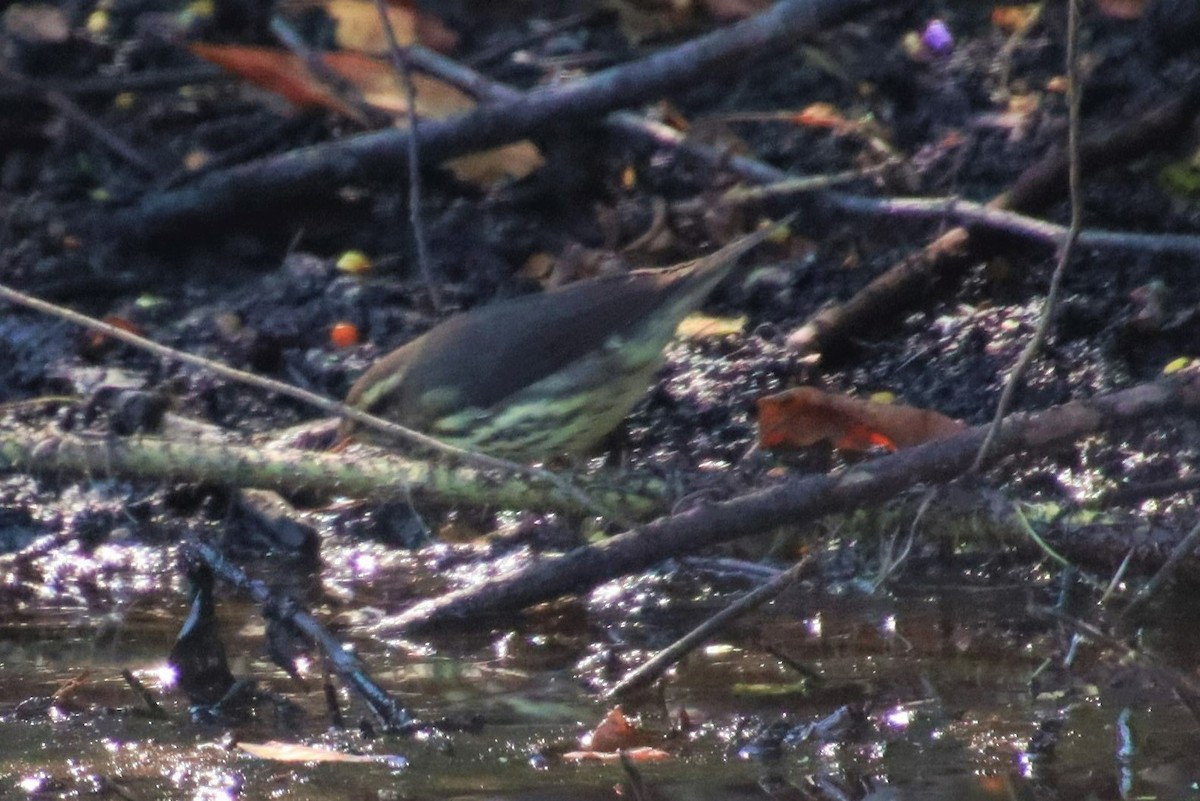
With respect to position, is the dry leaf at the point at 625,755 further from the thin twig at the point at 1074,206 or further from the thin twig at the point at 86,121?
the thin twig at the point at 86,121

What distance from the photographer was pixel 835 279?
18.8 feet

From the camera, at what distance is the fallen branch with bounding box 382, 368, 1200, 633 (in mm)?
3705

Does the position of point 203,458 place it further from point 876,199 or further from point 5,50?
point 5,50

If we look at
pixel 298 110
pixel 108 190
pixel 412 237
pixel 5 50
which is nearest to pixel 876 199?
pixel 412 237

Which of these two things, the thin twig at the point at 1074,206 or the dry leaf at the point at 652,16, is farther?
the dry leaf at the point at 652,16

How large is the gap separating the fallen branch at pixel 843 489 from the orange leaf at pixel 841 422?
0.77m

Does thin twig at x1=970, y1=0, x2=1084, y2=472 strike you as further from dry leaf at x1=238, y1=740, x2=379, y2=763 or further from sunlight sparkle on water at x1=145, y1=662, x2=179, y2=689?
sunlight sparkle on water at x1=145, y1=662, x2=179, y2=689

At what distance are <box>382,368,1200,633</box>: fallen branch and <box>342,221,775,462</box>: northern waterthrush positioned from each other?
4.22 ft

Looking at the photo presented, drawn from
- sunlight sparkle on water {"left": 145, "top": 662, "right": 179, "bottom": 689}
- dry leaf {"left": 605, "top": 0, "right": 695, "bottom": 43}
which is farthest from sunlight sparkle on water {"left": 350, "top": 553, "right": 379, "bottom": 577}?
dry leaf {"left": 605, "top": 0, "right": 695, "bottom": 43}

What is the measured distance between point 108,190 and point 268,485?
254 cm

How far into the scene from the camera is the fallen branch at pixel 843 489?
371cm

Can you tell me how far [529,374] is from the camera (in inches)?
201

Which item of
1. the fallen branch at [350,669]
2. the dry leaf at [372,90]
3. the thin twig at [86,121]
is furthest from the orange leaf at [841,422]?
the thin twig at [86,121]

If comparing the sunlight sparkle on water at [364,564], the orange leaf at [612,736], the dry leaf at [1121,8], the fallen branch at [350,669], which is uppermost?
the dry leaf at [1121,8]
